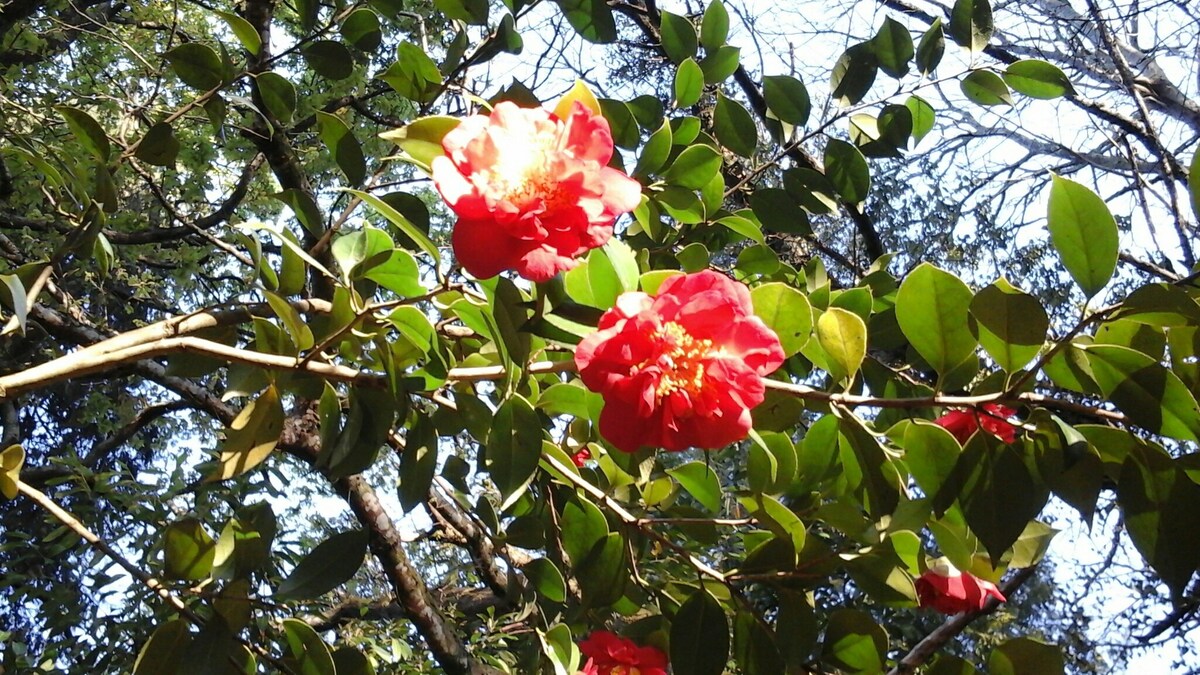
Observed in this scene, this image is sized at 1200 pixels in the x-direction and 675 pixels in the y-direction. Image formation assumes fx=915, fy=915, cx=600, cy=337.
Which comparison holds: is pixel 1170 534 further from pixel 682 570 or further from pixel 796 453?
pixel 682 570

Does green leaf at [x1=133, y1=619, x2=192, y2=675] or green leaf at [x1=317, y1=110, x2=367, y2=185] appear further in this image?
green leaf at [x1=317, y1=110, x2=367, y2=185]

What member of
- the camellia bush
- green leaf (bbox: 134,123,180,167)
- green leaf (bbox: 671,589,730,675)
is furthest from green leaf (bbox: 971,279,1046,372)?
green leaf (bbox: 134,123,180,167)

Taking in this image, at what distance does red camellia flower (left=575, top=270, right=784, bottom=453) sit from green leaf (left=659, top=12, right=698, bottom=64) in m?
0.66

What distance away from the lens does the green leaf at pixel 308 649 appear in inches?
35.7

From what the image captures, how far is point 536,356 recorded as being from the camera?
36.7 inches

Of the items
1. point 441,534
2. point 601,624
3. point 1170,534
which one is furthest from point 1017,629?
point 1170,534

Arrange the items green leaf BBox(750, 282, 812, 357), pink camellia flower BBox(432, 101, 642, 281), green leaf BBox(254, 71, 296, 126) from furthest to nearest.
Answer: green leaf BBox(254, 71, 296, 126)
green leaf BBox(750, 282, 812, 357)
pink camellia flower BBox(432, 101, 642, 281)

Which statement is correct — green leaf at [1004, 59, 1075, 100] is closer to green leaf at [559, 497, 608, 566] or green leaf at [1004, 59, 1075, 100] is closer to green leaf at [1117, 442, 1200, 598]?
green leaf at [1117, 442, 1200, 598]

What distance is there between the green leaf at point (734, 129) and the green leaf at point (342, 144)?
540mm

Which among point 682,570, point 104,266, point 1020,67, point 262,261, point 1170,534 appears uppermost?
point 1020,67

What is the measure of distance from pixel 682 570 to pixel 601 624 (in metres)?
0.45

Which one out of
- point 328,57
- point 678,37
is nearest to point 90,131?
point 328,57

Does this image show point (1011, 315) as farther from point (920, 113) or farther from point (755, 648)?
point (920, 113)

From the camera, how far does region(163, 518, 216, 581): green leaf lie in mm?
893
